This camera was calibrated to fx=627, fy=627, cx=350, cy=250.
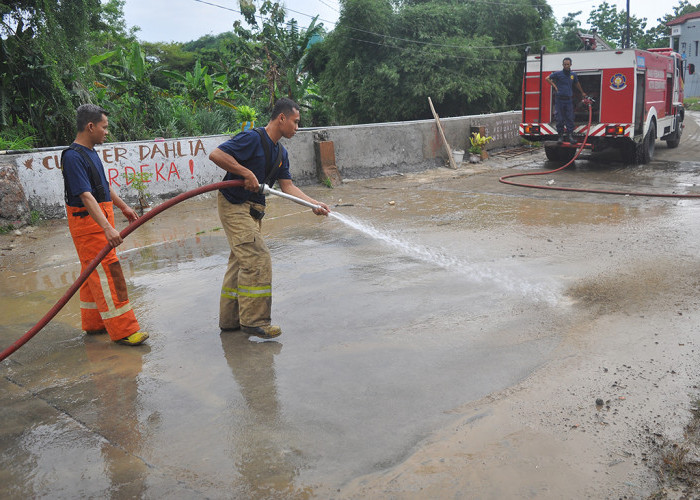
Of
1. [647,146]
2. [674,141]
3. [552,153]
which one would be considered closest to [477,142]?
[552,153]

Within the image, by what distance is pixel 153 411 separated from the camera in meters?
3.62

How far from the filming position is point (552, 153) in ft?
49.2

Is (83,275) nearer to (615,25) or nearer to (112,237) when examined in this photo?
(112,237)

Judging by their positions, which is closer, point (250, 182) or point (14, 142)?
point (250, 182)

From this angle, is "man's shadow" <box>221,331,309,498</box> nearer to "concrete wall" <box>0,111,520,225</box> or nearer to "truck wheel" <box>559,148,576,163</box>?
"concrete wall" <box>0,111,520,225</box>

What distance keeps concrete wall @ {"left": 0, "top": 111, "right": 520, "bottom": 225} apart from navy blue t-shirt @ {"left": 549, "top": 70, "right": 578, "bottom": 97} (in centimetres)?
272

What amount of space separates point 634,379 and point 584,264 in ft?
8.85

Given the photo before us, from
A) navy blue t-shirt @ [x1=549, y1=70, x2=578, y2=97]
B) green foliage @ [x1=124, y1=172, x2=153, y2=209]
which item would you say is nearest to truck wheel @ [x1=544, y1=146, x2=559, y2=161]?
navy blue t-shirt @ [x1=549, y1=70, x2=578, y2=97]

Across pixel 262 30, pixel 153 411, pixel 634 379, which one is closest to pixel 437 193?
pixel 634 379

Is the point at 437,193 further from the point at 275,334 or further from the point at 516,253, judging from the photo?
the point at 275,334

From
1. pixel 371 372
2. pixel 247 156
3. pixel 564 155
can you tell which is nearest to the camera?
pixel 371 372

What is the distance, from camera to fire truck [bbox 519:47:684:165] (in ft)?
42.2

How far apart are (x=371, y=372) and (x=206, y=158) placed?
773cm

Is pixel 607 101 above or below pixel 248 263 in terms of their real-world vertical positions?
above
